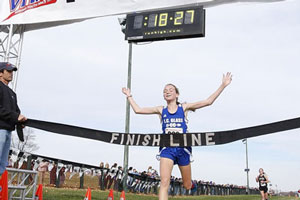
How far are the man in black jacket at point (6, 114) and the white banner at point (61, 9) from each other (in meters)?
7.86

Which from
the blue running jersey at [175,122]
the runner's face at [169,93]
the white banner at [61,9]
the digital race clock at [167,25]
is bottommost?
the blue running jersey at [175,122]

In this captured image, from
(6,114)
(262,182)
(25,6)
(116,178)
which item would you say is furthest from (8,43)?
(262,182)

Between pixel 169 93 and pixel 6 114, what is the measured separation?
2.32 metres

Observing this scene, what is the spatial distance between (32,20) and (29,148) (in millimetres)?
36254

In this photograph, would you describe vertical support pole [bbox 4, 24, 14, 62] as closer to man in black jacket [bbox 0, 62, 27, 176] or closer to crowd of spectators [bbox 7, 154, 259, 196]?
crowd of spectators [bbox 7, 154, 259, 196]

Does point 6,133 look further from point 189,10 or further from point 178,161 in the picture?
point 189,10

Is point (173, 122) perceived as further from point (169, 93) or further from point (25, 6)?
point (25, 6)

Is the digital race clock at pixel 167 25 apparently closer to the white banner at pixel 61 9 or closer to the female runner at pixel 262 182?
the white banner at pixel 61 9

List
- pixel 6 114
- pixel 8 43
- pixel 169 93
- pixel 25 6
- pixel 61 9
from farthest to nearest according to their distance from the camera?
pixel 25 6 → pixel 61 9 → pixel 8 43 → pixel 169 93 → pixel 6 114

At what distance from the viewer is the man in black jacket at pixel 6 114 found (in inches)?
178

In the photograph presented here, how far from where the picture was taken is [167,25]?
1026 cm

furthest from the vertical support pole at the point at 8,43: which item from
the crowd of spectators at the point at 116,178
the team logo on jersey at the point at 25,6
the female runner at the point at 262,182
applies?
the female runner at the point at 262,182

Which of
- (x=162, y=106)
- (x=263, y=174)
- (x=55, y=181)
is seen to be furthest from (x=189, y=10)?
(x=263, y=174)

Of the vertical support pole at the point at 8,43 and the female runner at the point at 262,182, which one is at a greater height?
the vertical support pole at the point at 8,43
